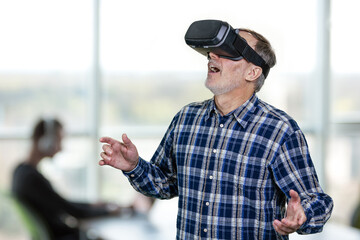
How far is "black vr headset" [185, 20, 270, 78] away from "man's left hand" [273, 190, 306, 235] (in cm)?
39

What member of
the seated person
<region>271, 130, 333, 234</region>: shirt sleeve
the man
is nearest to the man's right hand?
the man

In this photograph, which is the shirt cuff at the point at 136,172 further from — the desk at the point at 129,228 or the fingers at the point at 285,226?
the desk at the point at 129,228

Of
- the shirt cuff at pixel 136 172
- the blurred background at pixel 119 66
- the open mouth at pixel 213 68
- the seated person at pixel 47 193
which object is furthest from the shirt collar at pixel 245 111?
the seated person at pixel 47 193

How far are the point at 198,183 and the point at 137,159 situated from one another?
0.54ft

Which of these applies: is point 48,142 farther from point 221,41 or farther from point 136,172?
point 221,41

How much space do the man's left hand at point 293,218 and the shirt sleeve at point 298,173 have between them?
0.29 feet

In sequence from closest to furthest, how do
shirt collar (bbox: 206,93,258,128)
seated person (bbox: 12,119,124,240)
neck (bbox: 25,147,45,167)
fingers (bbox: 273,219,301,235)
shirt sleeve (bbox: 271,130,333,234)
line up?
fingers (bbox: 273,219,301,235) < shirt sleeve (bbox: 271,130,333,234) < shirt collar (bbox: 206,93,258,128) < seated person (bbox: 12,119,124,240) < neck (bbox: 25,147,45,167)

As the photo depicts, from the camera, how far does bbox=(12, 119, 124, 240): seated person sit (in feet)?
13.0

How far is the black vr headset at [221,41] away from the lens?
151 cm

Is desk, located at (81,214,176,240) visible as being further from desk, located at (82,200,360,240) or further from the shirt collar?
the shirt collar

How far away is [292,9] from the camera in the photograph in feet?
15.1

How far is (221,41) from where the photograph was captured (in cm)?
151

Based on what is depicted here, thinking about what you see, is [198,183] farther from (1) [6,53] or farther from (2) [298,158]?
(1) [6,53]

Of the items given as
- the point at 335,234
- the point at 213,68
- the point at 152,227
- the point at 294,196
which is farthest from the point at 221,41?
the point at 152,227
